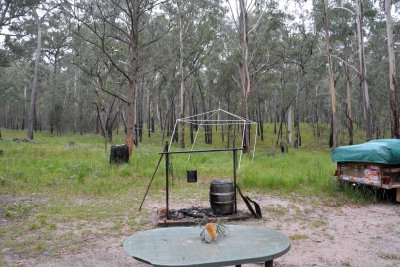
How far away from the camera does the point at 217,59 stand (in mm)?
29406

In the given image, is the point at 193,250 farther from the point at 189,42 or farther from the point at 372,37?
the point at 372,37

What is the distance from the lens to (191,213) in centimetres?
633

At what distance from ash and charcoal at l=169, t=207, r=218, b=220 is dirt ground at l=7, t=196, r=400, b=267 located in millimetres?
771

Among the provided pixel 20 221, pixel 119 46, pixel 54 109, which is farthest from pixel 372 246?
pixel 54 109

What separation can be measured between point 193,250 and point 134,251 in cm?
47

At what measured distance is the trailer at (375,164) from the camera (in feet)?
23.4

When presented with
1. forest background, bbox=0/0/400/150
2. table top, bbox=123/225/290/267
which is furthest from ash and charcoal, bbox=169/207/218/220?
forest background, bbox=0/0/400/150

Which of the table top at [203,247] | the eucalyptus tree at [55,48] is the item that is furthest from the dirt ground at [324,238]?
the eucalyptus tree at [55,48]

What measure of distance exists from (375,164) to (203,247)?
5.56 m

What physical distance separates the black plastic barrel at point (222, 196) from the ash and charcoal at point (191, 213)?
0.61ft

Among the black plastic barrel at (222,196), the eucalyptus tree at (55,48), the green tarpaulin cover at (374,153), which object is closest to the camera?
the black plastic barrel at (222,196)

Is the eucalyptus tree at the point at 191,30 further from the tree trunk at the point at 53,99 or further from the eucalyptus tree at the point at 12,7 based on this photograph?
the tree trunk at the point at 53,99

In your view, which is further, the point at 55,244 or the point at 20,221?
the point at 20,221

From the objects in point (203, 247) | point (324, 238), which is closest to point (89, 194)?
point (324, 238)
